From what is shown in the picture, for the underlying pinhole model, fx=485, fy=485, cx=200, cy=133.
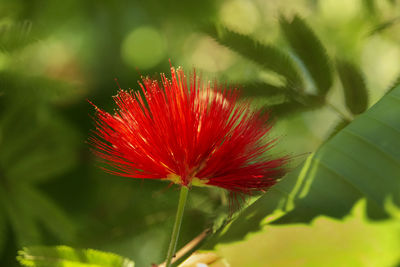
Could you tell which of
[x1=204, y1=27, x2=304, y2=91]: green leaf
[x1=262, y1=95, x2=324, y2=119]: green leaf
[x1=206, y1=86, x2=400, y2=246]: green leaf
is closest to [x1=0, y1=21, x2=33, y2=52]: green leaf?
[x1=204, y1=27, x2=304, y2=91]: green leaf

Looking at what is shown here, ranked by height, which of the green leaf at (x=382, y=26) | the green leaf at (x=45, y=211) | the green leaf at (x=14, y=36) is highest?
the green leaf at (x=14, y=36)

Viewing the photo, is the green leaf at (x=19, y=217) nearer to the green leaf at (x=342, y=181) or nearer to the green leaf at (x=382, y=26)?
the green leaf at (x=342, y=181)

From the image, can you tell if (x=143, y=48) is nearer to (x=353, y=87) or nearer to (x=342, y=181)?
(x=353, y=87)

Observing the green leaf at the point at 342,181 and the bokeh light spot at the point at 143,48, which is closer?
the green leaf at the point at 342,181

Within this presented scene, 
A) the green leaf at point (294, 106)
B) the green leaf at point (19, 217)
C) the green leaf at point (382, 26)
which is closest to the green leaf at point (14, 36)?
the green leaf at point (19, 217)

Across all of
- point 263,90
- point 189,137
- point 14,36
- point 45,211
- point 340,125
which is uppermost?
point 14,36

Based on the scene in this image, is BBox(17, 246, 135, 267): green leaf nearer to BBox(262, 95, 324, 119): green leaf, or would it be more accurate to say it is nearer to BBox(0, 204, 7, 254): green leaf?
BBox(262, 95, 324, 119): green leaf

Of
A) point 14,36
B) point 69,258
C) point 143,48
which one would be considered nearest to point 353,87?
point 69,258
